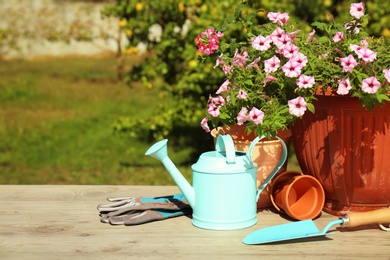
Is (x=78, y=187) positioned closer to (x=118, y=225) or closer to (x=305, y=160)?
(x=118, y=225)

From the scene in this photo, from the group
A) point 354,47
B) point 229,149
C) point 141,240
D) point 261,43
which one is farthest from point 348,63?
point 141,240

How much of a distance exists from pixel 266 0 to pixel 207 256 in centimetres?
273

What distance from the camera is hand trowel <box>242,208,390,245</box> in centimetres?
166

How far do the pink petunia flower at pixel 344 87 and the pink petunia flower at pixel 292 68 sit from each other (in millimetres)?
111

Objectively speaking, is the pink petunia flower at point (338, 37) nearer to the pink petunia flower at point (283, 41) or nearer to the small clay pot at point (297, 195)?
the pink petunia flower at point (283, 41)

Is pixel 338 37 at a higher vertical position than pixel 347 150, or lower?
higher

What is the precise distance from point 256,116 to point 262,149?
0.79ft

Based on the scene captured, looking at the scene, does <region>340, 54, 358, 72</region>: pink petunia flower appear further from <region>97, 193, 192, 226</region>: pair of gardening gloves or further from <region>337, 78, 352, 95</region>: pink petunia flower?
<region>97, 193, 192, 226</region>: pair of gardening gloves

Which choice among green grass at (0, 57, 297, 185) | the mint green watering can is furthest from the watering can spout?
green grass at (0, 57, 297, 185)

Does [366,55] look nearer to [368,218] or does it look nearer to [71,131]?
[368,218]

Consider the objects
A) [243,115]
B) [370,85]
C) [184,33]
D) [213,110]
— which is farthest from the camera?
[184,33]

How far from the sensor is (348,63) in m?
1.68

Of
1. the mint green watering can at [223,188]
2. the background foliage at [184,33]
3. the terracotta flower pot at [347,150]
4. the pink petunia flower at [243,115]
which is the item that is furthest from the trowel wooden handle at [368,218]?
the background foliage at [184,33]

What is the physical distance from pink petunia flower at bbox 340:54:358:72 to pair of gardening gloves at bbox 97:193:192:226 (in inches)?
24.8
